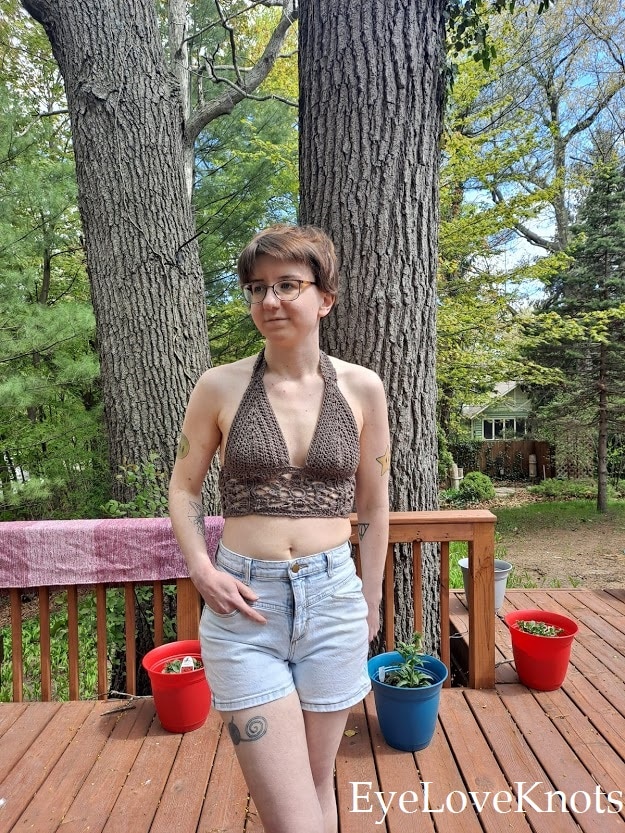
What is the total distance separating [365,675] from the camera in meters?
1.31

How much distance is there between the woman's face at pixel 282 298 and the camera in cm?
118

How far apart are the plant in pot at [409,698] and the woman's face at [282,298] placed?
1.38 m

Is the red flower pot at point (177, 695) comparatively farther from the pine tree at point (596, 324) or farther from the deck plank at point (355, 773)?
the pine tree at point (596, 324)

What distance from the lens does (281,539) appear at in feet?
4.00

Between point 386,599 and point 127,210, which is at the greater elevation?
point 127,210

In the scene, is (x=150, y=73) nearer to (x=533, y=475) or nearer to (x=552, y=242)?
(x=552, y=242)

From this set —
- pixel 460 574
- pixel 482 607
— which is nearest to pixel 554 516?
pixel 460 574

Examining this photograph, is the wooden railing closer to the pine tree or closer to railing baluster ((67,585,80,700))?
railing baluster ((67,585,80,700))

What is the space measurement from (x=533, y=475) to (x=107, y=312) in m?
13.3

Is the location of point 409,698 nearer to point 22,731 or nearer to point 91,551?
point 91,551

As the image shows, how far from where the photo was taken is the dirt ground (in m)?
5.86

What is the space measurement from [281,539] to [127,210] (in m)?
2.43

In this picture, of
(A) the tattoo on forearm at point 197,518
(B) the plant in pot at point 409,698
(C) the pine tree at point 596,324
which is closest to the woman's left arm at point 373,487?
(A) the tattoo on forearm at point 197,518

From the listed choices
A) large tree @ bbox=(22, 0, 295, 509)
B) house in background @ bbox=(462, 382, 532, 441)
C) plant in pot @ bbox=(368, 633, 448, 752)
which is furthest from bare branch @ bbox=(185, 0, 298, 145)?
house in background @ bbox=(462, 382, 532, 441)
